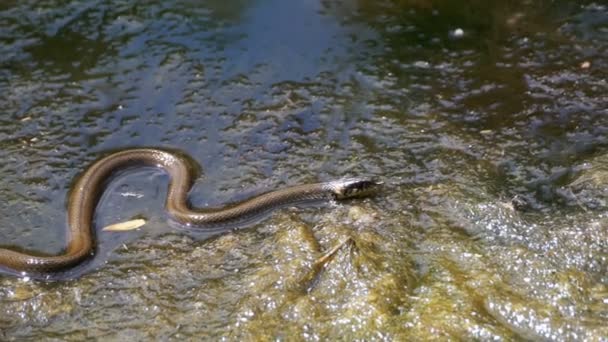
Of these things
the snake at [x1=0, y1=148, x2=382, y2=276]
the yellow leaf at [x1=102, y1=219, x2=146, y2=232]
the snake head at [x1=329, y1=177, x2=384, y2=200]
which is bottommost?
the yellow leaf at [x1=102, y1=219, x2=146, y2=232]

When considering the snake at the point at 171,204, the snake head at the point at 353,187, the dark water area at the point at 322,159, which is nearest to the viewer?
the dark water area at the point at 322,159

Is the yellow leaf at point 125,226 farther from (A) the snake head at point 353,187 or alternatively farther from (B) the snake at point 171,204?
(A) the snake head at point 353,187

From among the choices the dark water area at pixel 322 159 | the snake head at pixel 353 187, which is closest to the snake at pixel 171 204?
the snake head at pixel 353 187

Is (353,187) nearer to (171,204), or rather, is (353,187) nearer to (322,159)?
(322,159)

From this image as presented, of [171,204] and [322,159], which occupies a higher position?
[322,159]

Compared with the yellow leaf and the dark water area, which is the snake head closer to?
the dark water area

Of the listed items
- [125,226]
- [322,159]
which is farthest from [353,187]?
[125,226]

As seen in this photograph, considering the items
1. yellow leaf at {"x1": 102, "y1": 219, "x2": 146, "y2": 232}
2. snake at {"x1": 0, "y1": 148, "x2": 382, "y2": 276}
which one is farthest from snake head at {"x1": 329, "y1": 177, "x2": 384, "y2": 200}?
yellow leaf at {"x1": 102, "y1": 219, "x2": 146, "y2": 232}

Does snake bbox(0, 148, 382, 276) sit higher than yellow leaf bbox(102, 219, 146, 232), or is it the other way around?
snake bbox(0, 148, 382, 276)
